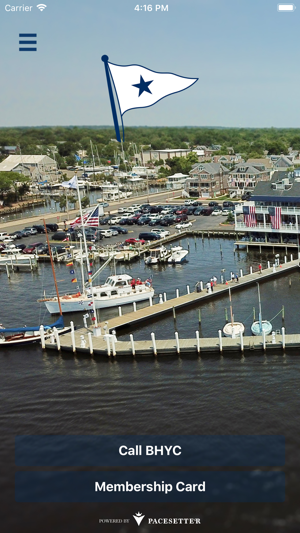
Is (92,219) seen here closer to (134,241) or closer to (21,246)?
(134,241)

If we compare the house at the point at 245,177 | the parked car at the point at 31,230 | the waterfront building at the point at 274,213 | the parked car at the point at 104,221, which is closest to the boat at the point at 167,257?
the waterfront building at the point at 274,213

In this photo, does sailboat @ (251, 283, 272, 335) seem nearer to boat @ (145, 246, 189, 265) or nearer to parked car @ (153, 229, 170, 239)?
boat @ (145, 246, 189, 265)

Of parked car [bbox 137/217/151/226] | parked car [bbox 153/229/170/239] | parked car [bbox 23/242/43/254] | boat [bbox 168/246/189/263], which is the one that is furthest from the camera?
parked car [bbox 137/217/151/226]

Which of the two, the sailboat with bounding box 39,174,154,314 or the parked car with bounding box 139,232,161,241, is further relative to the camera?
the parked car with bounding box 139,232,161,241

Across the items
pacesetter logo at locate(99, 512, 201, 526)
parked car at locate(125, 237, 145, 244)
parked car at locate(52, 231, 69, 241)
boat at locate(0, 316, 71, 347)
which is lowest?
pacesetter logo at locate(99, 512, 201, 526)

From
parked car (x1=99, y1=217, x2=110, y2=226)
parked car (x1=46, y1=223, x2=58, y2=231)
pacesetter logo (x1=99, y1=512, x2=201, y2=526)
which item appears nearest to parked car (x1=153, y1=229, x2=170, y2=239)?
parked car (x1=99, y1=217, x2=110, y2=226)

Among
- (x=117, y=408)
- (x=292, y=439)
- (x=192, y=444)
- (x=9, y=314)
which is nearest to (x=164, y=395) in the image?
→ (x=117, y=408)

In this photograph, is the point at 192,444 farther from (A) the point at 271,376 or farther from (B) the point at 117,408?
(A) the point at 271,376
